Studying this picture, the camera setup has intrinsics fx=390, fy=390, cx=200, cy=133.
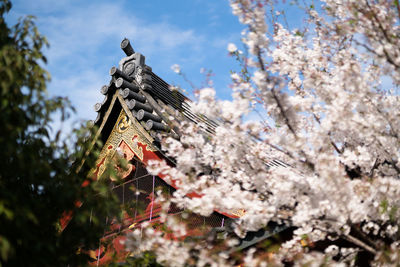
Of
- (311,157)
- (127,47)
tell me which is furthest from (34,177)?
(127,47)

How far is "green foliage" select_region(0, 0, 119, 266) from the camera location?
3.62 m

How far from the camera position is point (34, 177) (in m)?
3.88

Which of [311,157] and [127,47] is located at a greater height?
[127,47]

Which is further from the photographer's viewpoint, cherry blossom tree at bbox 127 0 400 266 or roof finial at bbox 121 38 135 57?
roof finial at bbox 121 38 135 57

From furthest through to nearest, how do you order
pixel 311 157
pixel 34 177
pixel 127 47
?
pixel 127 47 < pixel 311 157 < pixel 34 177

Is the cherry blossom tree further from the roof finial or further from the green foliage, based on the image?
the roof finial

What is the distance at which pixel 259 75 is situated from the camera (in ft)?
15.3

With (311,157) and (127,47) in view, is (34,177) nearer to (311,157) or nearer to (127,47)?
(311,157)

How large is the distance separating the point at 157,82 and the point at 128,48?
1160 mm

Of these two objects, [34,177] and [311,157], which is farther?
[311,157]

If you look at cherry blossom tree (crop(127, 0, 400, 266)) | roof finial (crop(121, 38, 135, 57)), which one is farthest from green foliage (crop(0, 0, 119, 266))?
roof finial (crop(121, 38, 135, 57))

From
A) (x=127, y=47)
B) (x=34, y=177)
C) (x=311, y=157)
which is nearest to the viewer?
(x=34, y=177)

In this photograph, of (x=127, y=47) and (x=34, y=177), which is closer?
(x=34, y=177)

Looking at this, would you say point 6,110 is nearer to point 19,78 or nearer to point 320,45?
A: point 19,78
